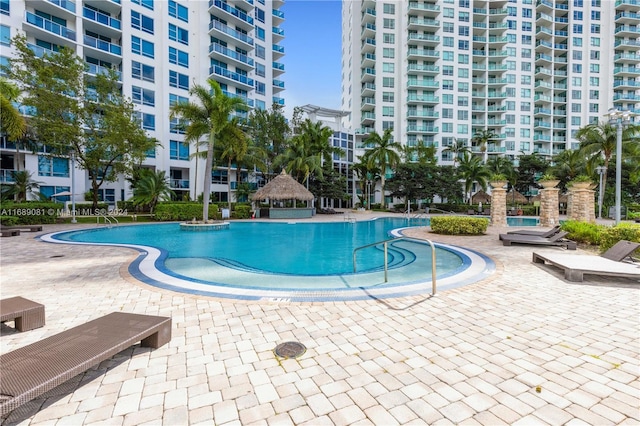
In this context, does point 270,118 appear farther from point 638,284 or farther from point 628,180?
point 628,180

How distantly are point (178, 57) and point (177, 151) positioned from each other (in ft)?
34.1

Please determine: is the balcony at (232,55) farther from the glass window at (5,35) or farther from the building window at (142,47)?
the glass window at (5,35)

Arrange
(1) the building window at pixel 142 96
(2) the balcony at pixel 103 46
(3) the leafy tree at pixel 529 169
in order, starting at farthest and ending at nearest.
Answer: (3) the leafy tree at pixel 529 169 < (1) the building window at pixel 142 96 < (2) the balcony at pixel 103 46

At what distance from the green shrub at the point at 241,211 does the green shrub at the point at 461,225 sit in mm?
16857

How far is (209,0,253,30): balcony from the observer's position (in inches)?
1380

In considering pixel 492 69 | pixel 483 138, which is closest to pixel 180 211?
pixel 483 138

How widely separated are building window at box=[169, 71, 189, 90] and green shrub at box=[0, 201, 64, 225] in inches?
715

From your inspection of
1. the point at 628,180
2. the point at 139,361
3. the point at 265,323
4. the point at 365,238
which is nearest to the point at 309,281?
the point at 265,323

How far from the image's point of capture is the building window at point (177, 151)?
1289 inches

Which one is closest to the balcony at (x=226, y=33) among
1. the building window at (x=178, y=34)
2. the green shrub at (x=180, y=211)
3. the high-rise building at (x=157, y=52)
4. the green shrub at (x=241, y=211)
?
the high-rise building at (x=157, y=52)

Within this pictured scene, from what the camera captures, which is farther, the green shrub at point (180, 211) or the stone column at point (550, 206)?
the green shrub at point (180, 211)

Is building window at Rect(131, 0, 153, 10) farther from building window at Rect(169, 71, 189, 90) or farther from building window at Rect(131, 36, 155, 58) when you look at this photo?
building window at Rect(169, 71, 189, 90)

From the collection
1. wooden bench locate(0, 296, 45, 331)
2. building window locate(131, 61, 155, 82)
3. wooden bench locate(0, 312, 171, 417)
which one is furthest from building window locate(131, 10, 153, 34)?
wooden bench locate(0, 312, 171, 417)

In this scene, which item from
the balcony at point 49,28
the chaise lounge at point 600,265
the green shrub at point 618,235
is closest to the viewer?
the chaise lounge at point 600,265
